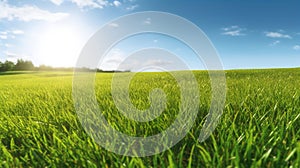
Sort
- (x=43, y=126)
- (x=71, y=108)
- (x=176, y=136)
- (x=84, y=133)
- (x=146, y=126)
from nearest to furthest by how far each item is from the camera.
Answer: (x=176, y=136)
(x=84, y=133)
(x=146, y=126)
(x=43, y=126)
(x=71, y=108)

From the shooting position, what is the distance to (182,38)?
1943 millimetres

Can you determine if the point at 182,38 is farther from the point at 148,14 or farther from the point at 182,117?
the point at 182,117

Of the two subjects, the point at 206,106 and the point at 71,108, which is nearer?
the point at 206,106

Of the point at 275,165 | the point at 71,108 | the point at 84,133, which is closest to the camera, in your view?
the point at 275,165

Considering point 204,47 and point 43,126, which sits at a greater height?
point 204,47

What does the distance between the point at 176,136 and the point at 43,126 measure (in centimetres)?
111

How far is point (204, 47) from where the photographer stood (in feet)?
5.75

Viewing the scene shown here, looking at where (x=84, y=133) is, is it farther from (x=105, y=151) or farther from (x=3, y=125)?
(x=3, y=125)

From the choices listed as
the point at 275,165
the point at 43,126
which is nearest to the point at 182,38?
the point at 275,165

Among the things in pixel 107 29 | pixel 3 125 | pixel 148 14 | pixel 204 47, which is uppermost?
pixel 148 14

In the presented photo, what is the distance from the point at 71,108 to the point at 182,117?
4.57 feet

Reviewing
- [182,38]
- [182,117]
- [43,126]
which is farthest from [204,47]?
[43,126]

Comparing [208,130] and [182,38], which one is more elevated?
[182,38]

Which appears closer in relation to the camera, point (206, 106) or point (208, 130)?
point (208, 130)
